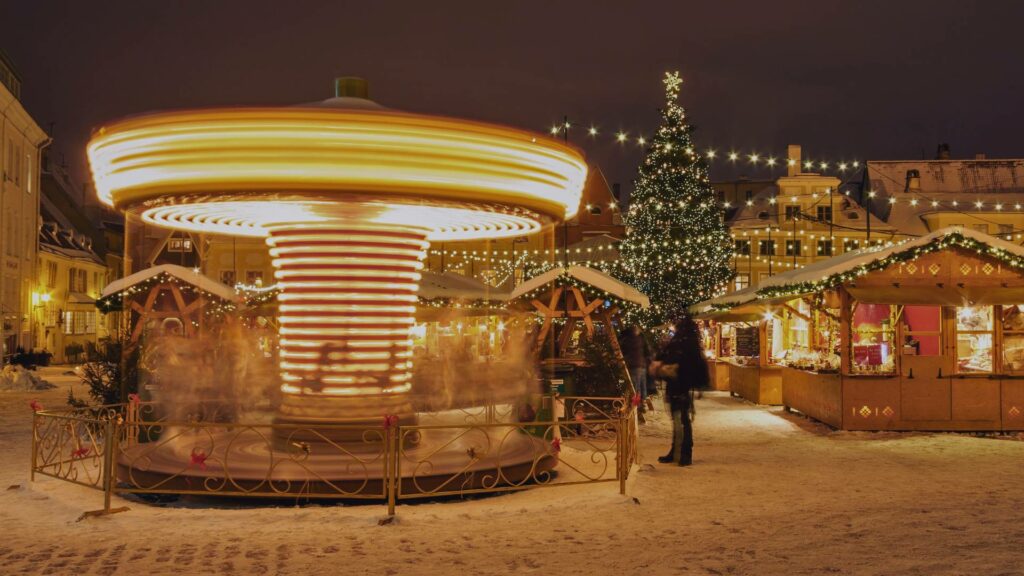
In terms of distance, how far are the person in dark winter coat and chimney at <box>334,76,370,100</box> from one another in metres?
4.59

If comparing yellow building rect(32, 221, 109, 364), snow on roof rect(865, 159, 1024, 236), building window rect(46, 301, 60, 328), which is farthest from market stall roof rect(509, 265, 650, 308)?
snow on roof rect(865, 159, 1024, 236)

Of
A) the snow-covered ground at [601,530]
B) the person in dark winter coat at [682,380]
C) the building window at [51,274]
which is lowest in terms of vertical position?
the snow-covered ground at [601,530]

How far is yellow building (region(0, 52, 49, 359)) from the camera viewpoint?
3341 centimetres

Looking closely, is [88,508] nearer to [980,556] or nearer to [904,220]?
[980,556]

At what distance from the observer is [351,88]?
10.4m

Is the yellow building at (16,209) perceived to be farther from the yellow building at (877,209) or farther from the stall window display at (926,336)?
the yellow building at (877,209)

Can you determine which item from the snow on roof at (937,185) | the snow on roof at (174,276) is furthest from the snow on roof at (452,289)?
the snow on roof at (937,185)

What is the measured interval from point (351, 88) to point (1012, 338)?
1169 cm

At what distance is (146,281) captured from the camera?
74.6 ft

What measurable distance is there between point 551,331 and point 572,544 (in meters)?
15.2

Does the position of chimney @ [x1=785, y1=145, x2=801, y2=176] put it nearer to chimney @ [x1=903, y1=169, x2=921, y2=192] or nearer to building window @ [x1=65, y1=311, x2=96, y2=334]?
chimney @ [x1=903, y1=169, x2=921, y2=192]

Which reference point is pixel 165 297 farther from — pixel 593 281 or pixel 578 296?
pixel 593 281

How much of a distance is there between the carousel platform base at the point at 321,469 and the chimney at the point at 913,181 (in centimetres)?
4918

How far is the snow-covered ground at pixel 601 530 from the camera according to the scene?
6.80 metres
